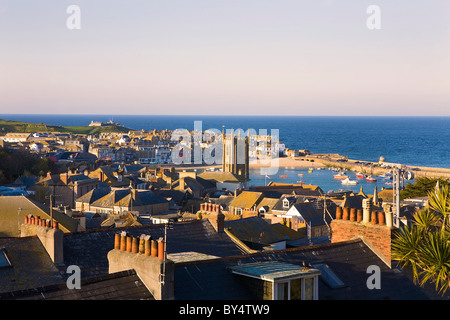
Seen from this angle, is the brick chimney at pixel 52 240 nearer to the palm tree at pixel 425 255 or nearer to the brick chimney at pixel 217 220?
the brick chimney at pixel 217 220

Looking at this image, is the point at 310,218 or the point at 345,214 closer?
the point at 345,214

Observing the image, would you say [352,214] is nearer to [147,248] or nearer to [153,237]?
[147,248]

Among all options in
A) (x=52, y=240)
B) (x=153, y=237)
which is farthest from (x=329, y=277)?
(x=52, y=240)

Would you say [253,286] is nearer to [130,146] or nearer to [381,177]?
[381,177]

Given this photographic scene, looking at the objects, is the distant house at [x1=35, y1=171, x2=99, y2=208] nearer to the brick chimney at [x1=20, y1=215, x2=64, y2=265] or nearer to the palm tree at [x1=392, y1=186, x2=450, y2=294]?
the brick chimney at [x1=20, y1=215, x2=64, y2=265]

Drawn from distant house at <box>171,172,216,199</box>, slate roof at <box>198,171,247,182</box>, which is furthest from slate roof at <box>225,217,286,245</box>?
slate roof at <box>198,171,247,182</box>

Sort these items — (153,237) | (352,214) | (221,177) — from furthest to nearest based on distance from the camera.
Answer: (221,177)
(153,237)
(352,214)
